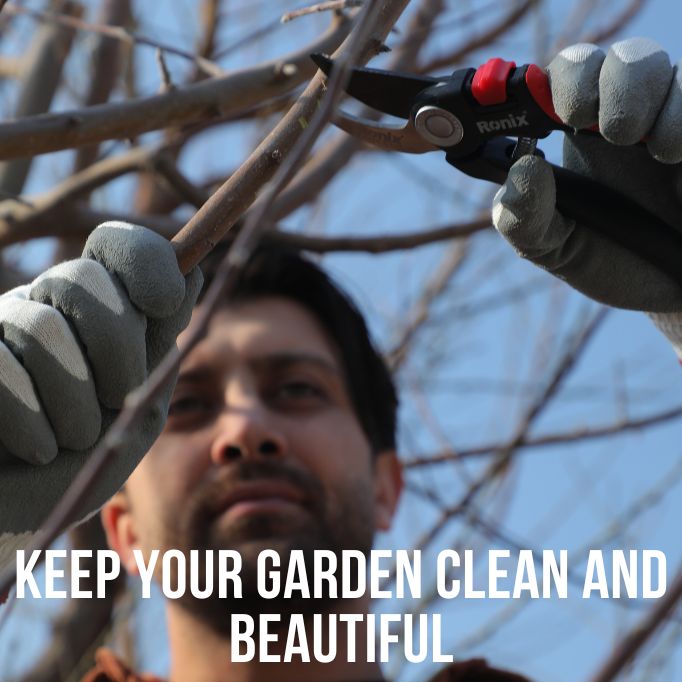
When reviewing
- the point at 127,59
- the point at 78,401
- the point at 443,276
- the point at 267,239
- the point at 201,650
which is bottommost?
the point at 78,401

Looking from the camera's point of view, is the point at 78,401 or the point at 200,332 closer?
the point at 200,332

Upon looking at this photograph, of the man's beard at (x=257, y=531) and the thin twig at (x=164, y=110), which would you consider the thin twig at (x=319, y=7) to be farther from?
the man's beard at (x=257, y=531)

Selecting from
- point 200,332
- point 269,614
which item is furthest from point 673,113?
point 269,614

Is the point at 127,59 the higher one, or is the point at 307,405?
the point at 127,59

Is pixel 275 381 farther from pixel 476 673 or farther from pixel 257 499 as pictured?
pixel 476 673

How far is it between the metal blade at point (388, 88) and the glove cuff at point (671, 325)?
39cm

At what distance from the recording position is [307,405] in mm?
2572

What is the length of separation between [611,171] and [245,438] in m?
1.23

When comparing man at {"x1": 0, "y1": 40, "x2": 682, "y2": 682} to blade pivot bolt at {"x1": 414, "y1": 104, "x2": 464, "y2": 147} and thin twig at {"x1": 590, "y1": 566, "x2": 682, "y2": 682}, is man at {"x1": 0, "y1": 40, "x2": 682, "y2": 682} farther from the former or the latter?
thin twig at {"x1": 590, "y1": 566, "x2": 682, "y2": 682}

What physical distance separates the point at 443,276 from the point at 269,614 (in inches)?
70.7

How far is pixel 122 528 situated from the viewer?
2666 mm

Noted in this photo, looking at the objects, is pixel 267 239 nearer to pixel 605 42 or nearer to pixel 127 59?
pixel 127 59

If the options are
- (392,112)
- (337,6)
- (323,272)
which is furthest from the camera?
(323,272)

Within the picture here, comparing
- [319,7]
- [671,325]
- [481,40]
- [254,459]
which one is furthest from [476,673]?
[481,40]
